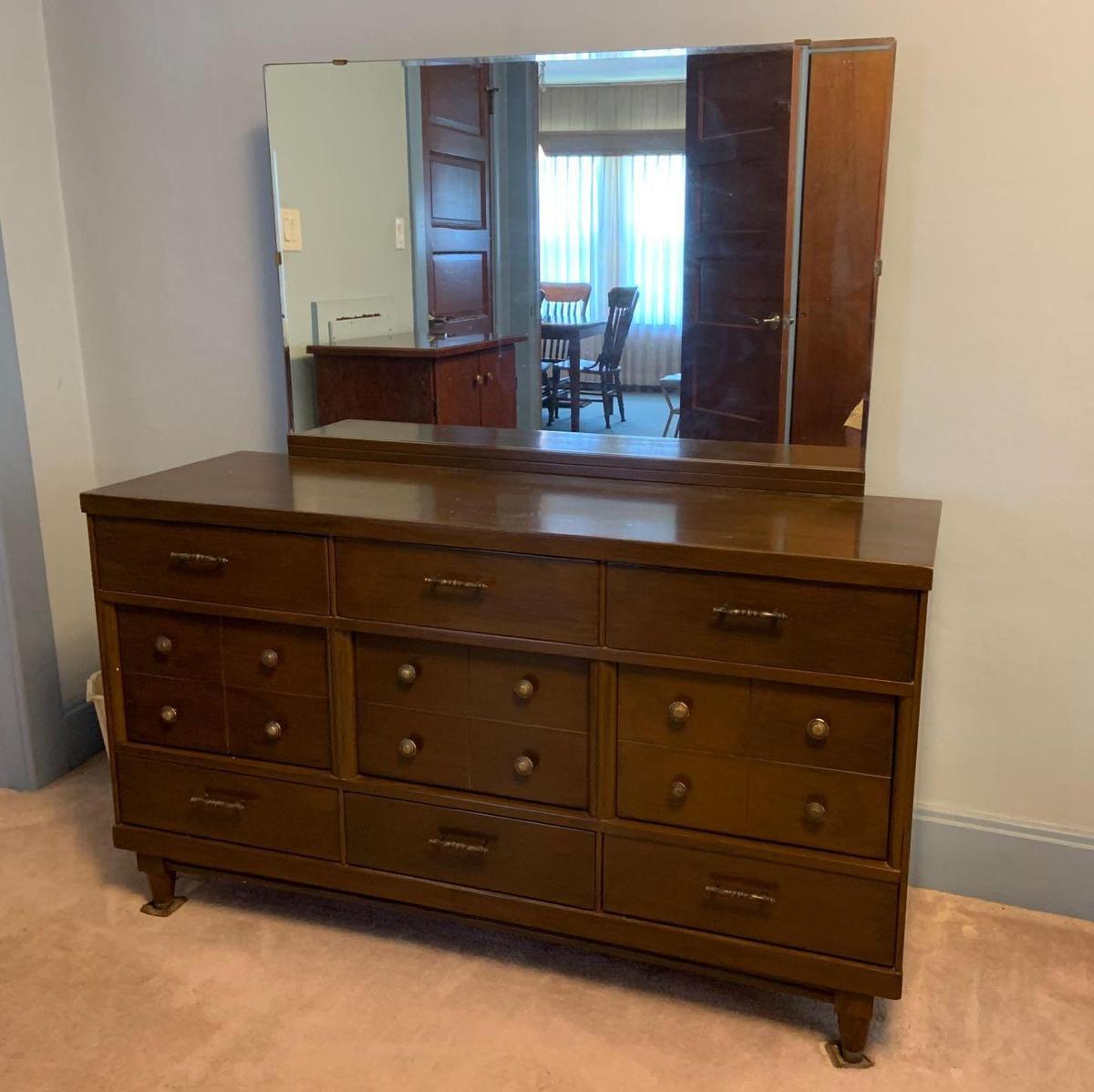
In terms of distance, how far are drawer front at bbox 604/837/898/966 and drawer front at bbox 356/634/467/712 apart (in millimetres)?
357

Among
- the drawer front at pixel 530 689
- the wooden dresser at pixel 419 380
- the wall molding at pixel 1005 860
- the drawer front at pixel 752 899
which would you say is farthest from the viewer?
the wooden dresser at pixel 419 380

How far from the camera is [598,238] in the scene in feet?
6.78

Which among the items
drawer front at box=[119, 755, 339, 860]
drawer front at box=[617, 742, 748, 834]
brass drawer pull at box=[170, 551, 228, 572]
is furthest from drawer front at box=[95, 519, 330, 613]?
drawer front at box=[617, 742, 748, 834]

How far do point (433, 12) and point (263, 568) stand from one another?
3.83ft

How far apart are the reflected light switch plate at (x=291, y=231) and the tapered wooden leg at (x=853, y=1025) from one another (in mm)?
1803

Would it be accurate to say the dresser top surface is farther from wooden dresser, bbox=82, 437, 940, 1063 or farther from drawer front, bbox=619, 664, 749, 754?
drawer front, bbox=619, 664, 749, 754

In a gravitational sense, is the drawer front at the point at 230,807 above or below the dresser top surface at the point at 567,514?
below

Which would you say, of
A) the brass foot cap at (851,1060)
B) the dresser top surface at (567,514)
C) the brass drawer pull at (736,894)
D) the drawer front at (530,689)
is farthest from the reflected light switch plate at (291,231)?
the brass foot cap at (851,1060)

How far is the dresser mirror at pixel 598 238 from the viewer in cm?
194

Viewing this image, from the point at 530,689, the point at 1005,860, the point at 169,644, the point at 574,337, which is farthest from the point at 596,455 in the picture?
the point at 1005,860

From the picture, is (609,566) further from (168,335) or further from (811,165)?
(168,335)

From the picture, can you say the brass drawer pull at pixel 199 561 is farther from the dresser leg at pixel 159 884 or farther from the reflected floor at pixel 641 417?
the reflected floor at pixel 641 417

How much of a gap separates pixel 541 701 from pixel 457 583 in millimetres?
235

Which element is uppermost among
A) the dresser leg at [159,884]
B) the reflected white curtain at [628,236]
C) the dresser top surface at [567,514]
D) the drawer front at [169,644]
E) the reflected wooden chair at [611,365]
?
the reflected white curtain at [628,236]
